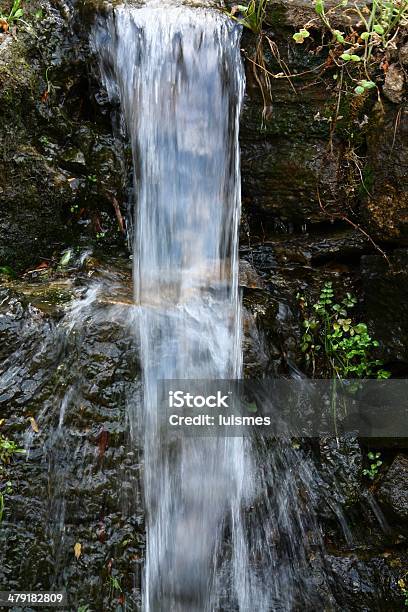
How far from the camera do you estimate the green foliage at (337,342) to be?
3.36 m

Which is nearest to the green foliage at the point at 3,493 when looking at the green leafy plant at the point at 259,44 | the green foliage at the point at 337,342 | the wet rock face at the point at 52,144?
the wet rock face at the point at 52,144

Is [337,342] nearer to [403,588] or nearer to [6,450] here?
[403,588]

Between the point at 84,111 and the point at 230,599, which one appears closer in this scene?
the point at 230,599

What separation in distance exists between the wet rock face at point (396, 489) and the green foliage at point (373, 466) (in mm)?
83

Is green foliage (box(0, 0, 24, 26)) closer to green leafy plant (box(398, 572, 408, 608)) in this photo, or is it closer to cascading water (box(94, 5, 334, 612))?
cascading water (box(94, 5, 334, 612))

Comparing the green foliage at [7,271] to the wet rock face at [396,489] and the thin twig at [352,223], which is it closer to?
the thin twig at [352,223]

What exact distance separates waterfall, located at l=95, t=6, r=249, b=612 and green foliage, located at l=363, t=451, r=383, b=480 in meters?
0.69

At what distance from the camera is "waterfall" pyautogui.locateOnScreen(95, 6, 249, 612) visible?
3.10 meters

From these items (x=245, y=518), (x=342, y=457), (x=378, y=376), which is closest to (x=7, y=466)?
(x=245, y=518)

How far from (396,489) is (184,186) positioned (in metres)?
2.15

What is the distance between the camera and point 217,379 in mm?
3100

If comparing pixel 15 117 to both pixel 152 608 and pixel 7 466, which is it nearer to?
pixel 7 466

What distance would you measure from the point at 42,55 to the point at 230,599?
3425 millimetres

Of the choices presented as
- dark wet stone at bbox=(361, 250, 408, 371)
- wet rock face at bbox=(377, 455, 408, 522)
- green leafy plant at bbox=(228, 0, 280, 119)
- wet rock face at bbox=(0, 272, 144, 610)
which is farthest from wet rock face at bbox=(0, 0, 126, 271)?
wet rock face at bbox=(377, 455, 408, 522)
